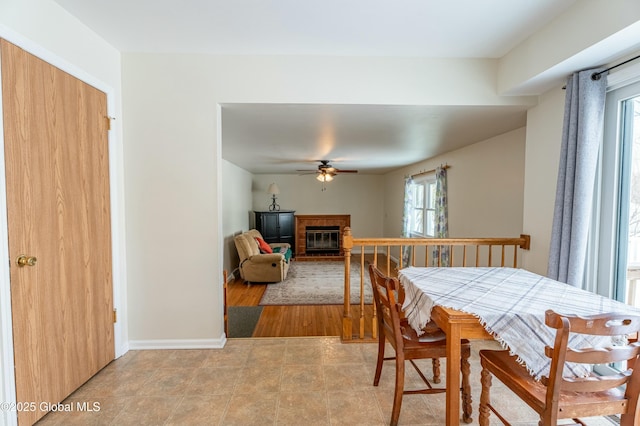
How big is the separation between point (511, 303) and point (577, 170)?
1140 millimetres

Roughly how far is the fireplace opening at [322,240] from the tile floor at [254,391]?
5499mm

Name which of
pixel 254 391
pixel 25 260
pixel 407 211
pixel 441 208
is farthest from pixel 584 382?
pixel 407 211

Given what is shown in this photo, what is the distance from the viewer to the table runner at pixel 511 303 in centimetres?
122

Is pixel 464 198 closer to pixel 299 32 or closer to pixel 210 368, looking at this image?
pixel 299 32

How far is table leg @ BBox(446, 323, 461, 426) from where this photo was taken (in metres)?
1.33

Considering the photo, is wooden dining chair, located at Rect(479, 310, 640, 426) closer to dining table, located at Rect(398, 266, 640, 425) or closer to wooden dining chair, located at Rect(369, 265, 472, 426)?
dining table, located at Rect(398, 266, 640, 425)

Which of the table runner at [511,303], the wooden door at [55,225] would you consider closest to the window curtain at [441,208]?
the table runner at [511,303]

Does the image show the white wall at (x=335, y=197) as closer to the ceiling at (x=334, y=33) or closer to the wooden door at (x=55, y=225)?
the ceiling at (x=334, y=33)

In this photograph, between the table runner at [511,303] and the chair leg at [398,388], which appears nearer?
the table runner at [511,303]

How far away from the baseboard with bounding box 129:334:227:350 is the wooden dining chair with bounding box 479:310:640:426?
6.98 ft

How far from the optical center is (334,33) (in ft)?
6.65

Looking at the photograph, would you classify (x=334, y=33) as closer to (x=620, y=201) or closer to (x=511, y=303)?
(x=511, y=303)

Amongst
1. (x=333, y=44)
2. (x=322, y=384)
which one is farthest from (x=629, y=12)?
(x=322, y=384)

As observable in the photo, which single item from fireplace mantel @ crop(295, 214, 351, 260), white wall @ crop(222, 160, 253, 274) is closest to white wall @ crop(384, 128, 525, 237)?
fireplace mantel @ crop(295, 214, 351, 260)
